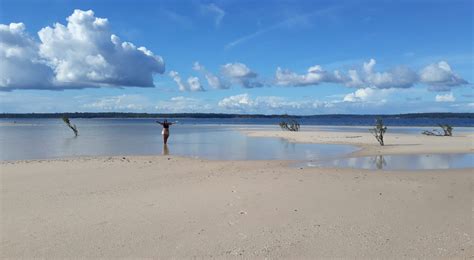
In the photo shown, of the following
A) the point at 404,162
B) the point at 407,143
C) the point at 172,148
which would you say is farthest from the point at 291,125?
the point at 404,162

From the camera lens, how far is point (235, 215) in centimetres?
744

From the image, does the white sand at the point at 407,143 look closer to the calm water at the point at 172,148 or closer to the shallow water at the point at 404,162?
the calm water at the point at 172,148

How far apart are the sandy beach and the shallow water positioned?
9.99ft

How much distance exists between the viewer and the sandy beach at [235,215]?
229 inches

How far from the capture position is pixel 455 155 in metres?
19.7

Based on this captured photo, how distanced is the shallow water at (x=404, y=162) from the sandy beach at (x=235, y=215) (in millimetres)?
3044

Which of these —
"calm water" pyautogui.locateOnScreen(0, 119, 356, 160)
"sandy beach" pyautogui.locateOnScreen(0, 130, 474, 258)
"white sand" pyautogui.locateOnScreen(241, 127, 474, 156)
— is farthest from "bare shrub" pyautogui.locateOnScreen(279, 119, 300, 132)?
"sandy beach" pyautogui.locateOnScreen(0, 130, 474, 258)

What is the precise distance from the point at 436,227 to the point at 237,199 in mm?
3819

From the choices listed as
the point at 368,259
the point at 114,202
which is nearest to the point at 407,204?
the point at 368,259

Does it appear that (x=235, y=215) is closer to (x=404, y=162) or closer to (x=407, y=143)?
(x=404, y=162)

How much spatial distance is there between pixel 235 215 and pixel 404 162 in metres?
11.6

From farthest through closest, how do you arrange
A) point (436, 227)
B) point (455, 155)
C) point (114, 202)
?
point (455, 155), point (114, 202), point (436, 227)

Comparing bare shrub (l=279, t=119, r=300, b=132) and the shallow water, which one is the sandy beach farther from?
bare shrub (l=279, t=119, r=300, b=132)

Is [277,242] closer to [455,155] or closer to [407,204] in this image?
[407,204]
